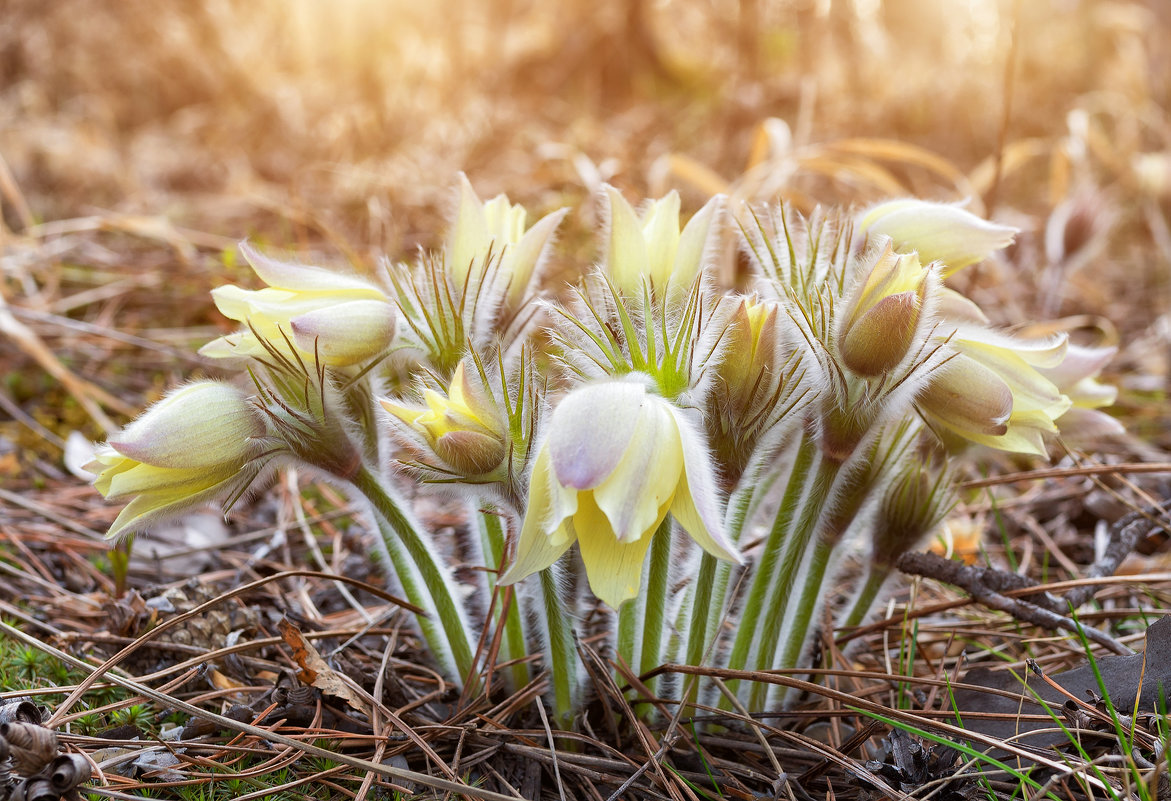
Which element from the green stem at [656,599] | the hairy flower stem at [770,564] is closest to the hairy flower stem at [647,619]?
the green stem at [656,599]

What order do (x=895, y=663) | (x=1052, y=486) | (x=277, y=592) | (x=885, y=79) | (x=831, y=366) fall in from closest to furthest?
1. (x=831, y=366)
2. (x=895, y=663)
3. (x=277, y=592)
4. (x=1052, y=486)
5. (x=885, y=79)

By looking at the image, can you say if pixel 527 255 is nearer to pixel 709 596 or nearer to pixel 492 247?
pixel 492 247

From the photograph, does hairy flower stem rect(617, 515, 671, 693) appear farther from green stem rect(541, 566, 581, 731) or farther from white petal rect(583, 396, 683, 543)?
white petal rect(583, 396, 683, 543)

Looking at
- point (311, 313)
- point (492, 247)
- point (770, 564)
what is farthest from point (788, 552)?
point (311, 313)

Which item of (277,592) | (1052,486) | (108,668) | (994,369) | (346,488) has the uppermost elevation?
(994,369)

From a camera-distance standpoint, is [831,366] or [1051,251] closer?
[831,366]

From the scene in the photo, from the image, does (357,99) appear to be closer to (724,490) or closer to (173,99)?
(173,99)

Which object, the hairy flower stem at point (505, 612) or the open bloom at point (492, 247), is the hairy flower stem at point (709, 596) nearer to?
the hairy flower stem at point (505, 612)

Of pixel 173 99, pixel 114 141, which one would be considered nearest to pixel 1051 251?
pixel 114 141
